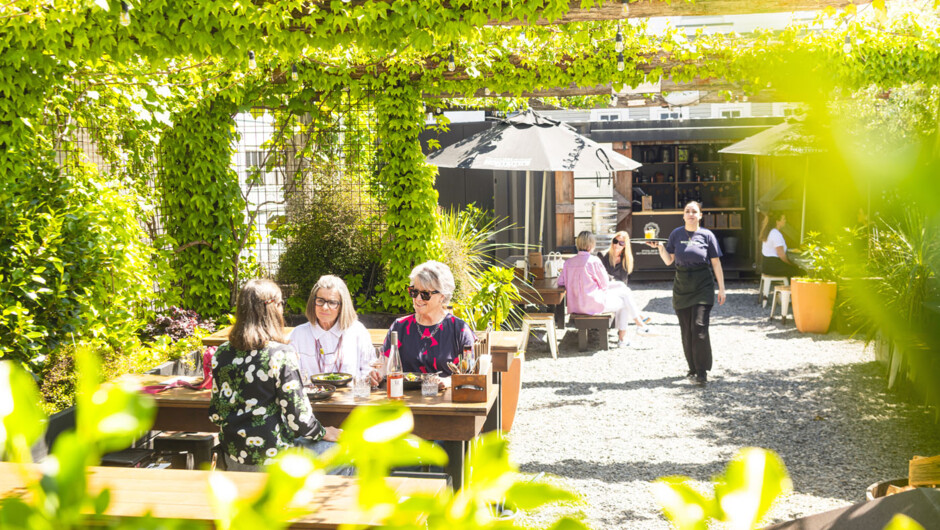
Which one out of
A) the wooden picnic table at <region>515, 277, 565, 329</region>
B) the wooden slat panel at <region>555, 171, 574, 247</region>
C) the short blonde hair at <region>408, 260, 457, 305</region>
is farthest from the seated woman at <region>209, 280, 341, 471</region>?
the wooden slat panel at <region>555, 171, 574, 247</region>

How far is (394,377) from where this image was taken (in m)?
3.73

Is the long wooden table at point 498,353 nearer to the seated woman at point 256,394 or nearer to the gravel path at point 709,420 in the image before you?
the gravel path at point 709,420

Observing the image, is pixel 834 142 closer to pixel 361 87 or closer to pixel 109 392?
pixel 109 392

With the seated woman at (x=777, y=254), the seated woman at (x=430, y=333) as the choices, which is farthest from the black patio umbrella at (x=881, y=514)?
the seated woman at (x=777, y=254)

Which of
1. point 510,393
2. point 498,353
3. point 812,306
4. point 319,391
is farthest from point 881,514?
point 812,306

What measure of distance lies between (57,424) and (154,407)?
3835 millimetres

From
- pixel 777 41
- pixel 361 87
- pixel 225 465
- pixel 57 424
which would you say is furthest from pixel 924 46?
pixel 777 41

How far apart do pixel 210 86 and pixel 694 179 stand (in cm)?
1051

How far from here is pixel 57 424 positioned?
371 centimetres

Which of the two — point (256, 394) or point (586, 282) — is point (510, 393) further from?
point (586, 282)

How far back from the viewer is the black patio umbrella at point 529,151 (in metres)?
8.30

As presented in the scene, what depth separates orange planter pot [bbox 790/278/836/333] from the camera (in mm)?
9031

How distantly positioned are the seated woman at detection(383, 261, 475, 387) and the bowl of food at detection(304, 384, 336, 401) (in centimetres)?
56

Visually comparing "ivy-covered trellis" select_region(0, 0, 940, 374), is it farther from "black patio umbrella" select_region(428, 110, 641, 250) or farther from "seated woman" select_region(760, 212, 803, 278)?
"seated woman" select_region(760, 212, 803, 278)
